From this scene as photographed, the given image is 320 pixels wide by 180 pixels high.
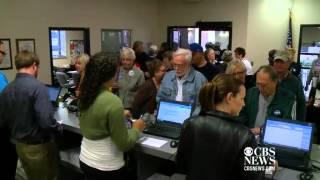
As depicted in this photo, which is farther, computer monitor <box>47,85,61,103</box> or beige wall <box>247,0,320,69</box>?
beige wall <box>247,0,320,69</box>

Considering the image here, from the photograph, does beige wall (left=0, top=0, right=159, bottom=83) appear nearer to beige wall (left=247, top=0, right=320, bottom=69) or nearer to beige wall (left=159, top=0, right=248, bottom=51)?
beige wall (left=159, top=0, right=248, bottom=51)

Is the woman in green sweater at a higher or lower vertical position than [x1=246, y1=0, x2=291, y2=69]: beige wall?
lower

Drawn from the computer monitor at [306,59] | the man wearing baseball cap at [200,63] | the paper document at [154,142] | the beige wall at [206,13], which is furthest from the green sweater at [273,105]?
the computer monitor at [306,59]

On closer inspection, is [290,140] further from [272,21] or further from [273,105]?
[272,21]

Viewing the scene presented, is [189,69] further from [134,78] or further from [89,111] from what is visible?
[89,111]

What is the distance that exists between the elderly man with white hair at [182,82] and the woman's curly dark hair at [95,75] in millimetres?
1129

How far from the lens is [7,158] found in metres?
3.28

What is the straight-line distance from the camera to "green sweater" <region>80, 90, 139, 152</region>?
1.95 metres

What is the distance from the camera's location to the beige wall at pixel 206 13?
7586 millimetres

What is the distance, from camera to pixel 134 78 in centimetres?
381

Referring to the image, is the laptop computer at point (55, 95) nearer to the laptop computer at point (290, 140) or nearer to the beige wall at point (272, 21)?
the laptop computer at point (290, 140)

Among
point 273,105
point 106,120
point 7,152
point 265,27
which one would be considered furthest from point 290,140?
point 265,27

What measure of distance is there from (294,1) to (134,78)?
5984 mm

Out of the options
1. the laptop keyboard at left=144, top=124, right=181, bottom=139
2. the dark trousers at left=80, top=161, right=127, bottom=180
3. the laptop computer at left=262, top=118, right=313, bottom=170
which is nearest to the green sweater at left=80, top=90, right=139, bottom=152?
the dark trousers at left=80, top=161, right=127, bottom=180
